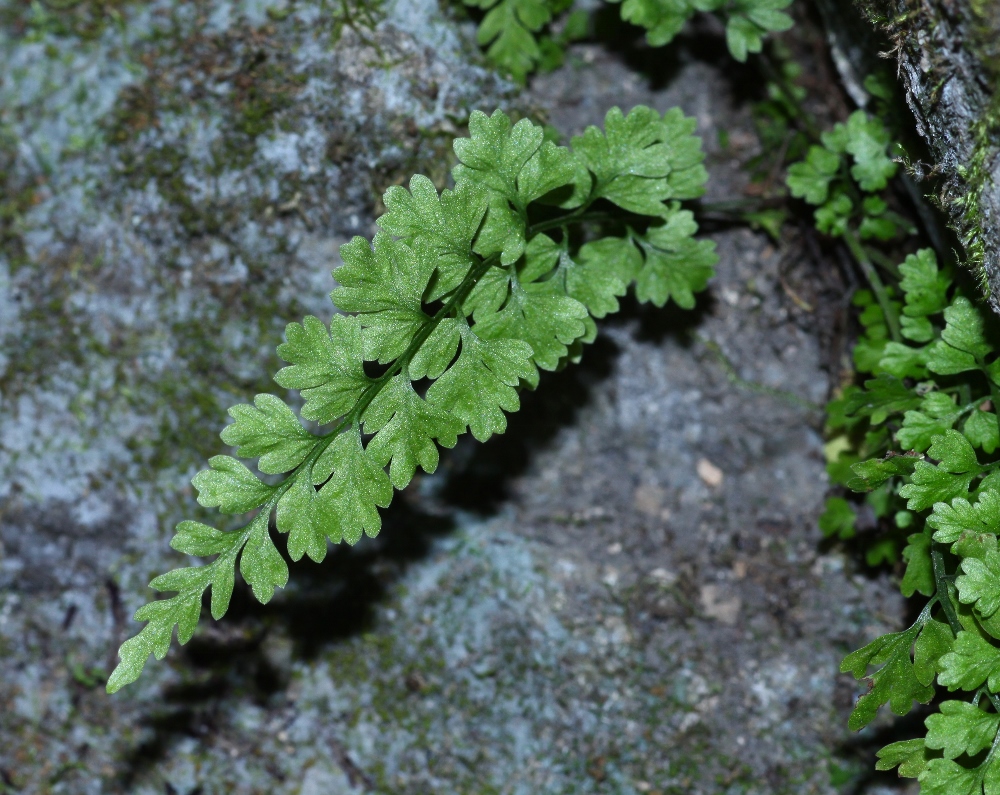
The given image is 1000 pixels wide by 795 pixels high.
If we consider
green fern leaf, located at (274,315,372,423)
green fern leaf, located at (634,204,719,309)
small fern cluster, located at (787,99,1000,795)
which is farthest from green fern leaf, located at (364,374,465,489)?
small fern cluster, located at (787,99,1000,795)

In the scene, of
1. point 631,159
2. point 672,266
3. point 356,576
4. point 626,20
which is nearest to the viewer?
point 631,159

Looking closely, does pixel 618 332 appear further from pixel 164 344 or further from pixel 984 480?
pixel 164 344

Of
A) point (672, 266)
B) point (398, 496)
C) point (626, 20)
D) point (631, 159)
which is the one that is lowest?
point (398, 496)

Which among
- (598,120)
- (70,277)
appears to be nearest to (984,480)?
(598,120)

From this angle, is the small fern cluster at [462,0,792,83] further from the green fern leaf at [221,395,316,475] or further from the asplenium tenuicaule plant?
the green fern leaf at [221,395,316,475]

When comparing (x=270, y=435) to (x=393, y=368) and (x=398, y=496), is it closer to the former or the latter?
(x=393, y=368)

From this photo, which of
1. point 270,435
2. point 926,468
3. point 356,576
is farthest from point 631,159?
point 356,576

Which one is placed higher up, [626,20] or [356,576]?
[626,20]
